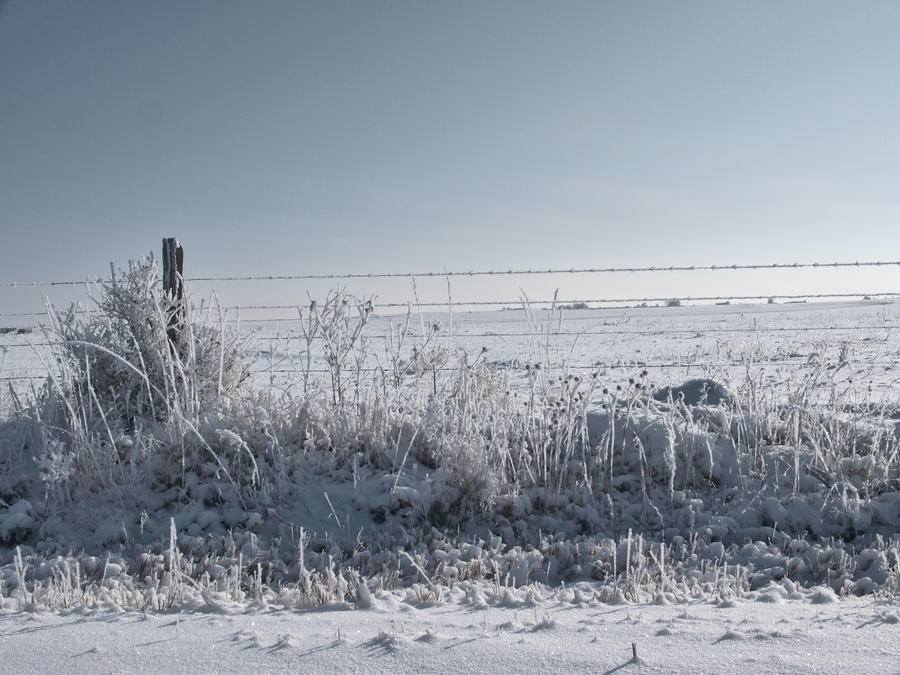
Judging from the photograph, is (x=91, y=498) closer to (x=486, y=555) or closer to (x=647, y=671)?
(x=486, y=555)

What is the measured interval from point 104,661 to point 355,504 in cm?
198

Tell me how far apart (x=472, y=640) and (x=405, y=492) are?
181 centimetres

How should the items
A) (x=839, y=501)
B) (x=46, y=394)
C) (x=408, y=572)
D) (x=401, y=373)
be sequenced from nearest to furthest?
(x=408, y=572) → (x=839, y=501) → (x=401, y=373) → (x=46, y=394)

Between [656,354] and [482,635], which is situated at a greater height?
[656,354]

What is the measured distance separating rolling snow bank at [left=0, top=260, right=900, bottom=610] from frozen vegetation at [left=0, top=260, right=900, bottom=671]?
17 mm

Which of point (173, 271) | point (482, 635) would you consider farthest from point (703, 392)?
point (173, 271)

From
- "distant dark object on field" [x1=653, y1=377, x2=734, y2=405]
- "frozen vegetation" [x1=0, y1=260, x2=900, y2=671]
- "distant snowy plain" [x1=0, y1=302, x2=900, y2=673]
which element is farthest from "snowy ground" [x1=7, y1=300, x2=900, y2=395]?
"distant snowy plain" [x1=0, y1=302, x2=900, y2=673]

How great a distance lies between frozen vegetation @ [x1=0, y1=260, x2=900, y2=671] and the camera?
2.89m

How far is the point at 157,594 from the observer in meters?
2.89

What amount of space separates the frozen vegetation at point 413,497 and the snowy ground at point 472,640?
4 cm

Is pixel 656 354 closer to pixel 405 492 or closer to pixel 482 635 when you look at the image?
pixel 405 492

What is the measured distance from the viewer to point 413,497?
405 cm

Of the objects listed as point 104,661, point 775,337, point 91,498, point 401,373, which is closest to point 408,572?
point 104,661

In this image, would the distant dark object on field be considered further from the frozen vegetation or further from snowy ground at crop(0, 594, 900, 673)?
snowy ground at crop(0, 594, 900, 673)
